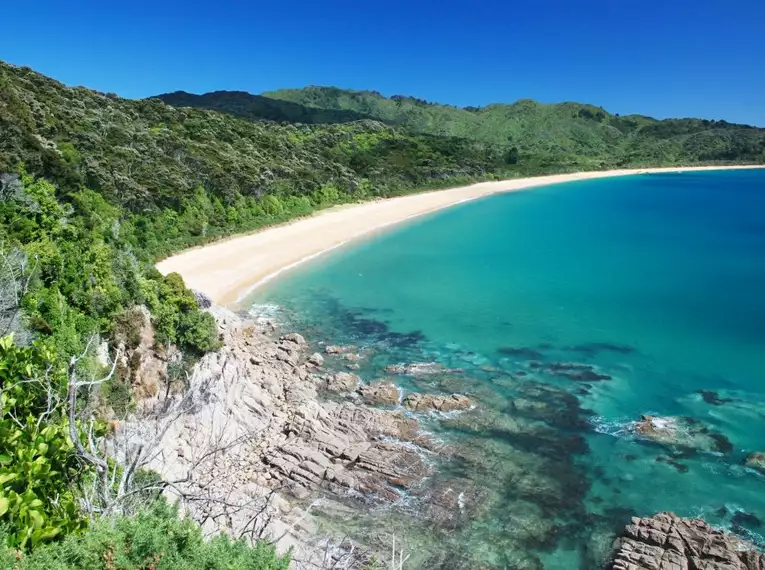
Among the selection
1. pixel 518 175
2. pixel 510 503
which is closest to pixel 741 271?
pixel 510 503

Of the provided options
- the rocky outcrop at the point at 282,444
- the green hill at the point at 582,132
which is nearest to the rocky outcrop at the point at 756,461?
the rocky outcrop at the point at 282,444

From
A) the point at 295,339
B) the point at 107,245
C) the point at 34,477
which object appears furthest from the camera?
the point at 295,339

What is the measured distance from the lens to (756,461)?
54.6 feet

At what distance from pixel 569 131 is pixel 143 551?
17818 cm

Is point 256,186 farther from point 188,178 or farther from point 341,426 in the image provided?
point 341,426

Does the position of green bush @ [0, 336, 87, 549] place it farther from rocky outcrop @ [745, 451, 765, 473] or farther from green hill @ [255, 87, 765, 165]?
green hill @ [255, 87, 765, 165]

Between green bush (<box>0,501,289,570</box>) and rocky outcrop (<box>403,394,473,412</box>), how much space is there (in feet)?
40.6

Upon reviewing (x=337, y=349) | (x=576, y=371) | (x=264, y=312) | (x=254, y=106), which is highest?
(x=254, y=106)

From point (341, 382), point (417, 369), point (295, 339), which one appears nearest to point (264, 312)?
point (295, 339)

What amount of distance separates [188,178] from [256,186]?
7614 millimetres

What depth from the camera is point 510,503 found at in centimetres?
1483

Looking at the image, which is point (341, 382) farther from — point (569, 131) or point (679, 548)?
point (569, 131)

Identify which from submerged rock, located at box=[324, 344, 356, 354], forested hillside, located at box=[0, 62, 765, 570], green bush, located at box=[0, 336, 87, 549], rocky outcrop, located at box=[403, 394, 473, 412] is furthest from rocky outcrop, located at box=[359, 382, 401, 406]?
green bush, located at box=[0, 336, 87, 549]

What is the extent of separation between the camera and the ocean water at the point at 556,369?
562 inches
